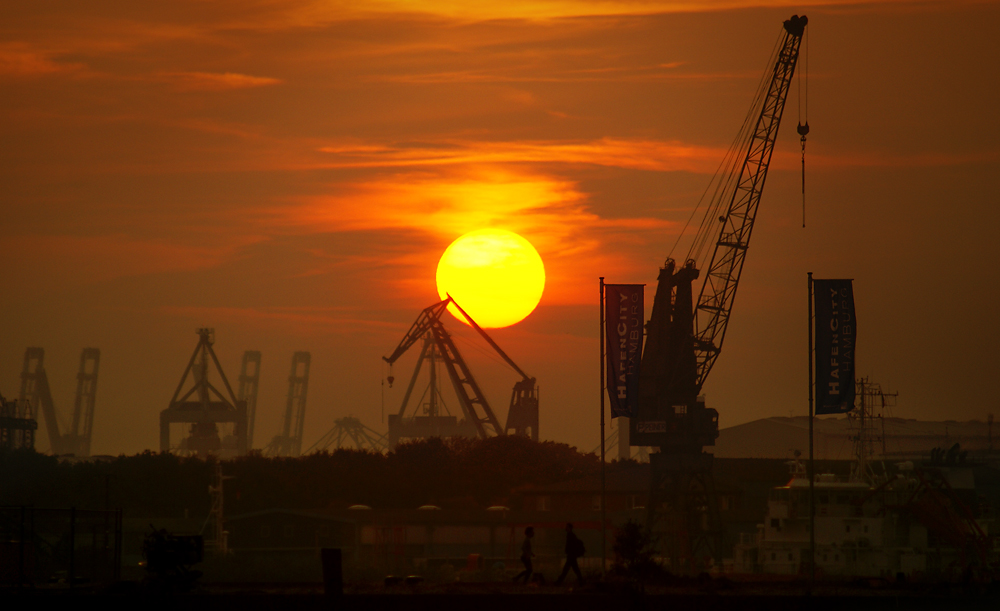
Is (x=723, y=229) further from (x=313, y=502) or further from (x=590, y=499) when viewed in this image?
(x=313, y=502)

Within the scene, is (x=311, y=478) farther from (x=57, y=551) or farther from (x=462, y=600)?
(x=462, y=600)

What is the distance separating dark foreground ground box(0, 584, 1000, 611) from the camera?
2719cm

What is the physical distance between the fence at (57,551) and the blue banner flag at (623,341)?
19.1 m

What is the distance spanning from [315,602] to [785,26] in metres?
64.0

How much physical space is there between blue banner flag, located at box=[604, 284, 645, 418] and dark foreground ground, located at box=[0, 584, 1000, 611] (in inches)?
768

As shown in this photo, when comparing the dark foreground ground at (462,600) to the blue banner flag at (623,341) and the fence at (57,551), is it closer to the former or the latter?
the fence at (57,551)

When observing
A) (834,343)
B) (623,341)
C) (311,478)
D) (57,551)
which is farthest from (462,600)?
(311,478)

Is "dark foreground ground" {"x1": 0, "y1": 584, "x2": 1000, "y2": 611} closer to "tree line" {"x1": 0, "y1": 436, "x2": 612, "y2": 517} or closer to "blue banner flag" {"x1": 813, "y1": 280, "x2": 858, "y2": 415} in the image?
"blue banner flag" {"x1": 813, "y1": 280, "x2": 858, "y2": 415}

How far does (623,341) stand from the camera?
163ft

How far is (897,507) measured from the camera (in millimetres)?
57500

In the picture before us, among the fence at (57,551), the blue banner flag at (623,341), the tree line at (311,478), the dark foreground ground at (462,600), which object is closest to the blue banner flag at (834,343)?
the blue banner flag at (623,341)

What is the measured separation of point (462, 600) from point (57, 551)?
1223 inches

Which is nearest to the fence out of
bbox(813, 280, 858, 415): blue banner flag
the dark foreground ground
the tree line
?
the dark foreground ground

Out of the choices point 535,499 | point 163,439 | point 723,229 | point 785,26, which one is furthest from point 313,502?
point 163,439
